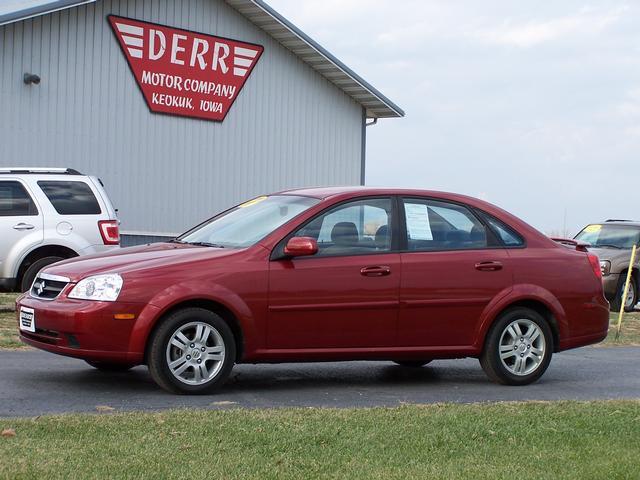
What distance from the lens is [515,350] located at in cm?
983

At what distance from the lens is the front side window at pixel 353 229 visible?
9.21 metres

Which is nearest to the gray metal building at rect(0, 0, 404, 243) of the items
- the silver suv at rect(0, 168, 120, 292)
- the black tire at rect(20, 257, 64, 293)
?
the silver suv at rect(0, 168, 120, 292)

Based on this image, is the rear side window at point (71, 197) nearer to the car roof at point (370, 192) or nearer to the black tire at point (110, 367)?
the black tire at point (110, 367)

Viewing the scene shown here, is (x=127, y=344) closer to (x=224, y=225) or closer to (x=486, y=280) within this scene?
(x=224, y=225)

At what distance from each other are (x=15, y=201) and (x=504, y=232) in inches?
301

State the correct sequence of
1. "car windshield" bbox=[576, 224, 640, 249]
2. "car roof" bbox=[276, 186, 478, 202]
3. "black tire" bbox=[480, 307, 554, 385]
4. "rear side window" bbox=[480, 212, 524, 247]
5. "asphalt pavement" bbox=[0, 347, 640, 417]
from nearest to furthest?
"asphalt pavement" bbox=[0, 347, 640, 417]
"car roof" bbox=[276, 186, 478, 202]
"black tire" bbox=[480, 307, 554, 385]
"rear side window" bbox=[480, 212, 524, 247]
"car windshield" bbox=[576, 224, 640, 249]

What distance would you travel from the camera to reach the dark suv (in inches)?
816

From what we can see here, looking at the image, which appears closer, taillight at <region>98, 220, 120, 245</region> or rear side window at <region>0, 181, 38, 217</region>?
rear side window at <region>0, 181, 38, 217</region>

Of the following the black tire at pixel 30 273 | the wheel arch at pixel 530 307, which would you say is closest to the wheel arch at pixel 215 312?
the wheel arch at pixel 530 307

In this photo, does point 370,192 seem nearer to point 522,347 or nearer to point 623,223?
point 522,347

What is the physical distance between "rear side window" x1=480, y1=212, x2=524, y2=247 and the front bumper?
305 centimetres

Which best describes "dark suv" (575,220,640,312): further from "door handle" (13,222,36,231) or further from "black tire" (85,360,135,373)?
"black tire" (85,360,135,373)

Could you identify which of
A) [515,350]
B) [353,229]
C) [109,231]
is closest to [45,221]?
[109,231]

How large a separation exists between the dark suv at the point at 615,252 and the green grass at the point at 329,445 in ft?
42.7
